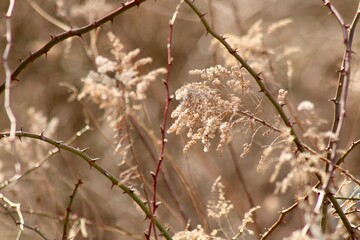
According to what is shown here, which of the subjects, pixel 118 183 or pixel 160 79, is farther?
pixel 160 79

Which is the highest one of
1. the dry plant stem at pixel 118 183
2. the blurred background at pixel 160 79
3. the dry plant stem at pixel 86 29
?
the blurred background at pixel 160 79

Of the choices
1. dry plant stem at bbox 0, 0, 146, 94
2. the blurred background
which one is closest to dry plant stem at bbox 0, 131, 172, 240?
dry plant stem at bbox 0, 0, 146, 94

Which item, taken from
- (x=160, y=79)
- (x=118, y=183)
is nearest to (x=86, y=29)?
(x=118, y=183)

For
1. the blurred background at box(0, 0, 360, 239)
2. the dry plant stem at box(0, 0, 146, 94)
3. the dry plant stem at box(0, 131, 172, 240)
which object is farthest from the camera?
the blurred background at box(0, 0, 360, 239)

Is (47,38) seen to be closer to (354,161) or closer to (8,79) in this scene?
(354,161)

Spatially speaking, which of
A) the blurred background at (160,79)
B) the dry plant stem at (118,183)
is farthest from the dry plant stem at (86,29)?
the blurred background at (160,79)

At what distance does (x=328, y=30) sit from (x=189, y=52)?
1160mm

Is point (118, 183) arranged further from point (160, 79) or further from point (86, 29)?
point (160, 79)

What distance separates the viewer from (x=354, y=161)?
16.1 ft

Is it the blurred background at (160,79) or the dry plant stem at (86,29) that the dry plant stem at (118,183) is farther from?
the blurred background at (160,79)

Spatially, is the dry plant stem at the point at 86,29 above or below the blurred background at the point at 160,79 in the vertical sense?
below

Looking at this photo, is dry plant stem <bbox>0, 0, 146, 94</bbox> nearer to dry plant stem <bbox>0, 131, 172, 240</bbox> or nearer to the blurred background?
dry plant stem <bbox>0, 131, 172, 240</bbox>

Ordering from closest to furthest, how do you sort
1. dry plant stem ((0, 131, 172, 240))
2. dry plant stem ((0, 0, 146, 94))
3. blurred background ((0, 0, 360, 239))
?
dry plant stem ((0, 131, 172, 240)) → dry plant stem ((0, 0, 146, 94)) → blurred background ((0, 0, 360, 239))

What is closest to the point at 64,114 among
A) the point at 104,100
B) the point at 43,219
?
the point at 43,219
